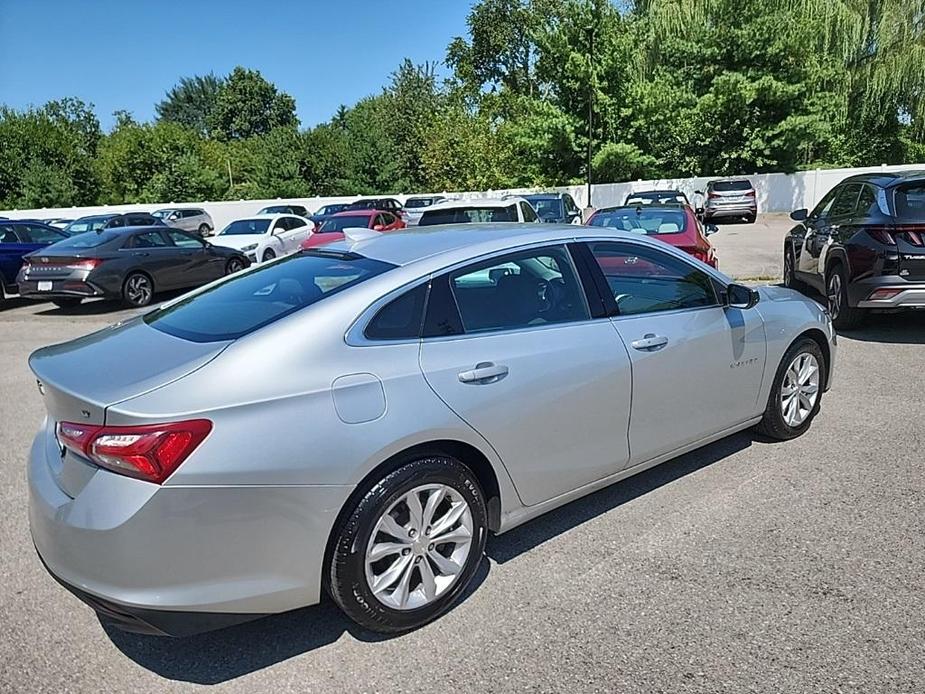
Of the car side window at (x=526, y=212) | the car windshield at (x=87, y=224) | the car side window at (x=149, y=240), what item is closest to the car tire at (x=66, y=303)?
the car side window at (x=149, y=240)

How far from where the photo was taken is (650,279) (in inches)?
160

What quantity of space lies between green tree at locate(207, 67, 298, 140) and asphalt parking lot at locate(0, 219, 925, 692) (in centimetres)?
8424

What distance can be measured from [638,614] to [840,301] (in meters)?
6.17

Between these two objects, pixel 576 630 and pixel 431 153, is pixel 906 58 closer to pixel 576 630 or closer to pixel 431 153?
pixel 431 153

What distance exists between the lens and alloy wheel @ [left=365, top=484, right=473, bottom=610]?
8.96 feet

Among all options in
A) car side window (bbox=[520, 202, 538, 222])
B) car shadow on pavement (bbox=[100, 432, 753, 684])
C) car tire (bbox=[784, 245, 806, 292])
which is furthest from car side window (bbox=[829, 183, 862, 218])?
car shadow on pavement (bbox=[100, 432, 753, 684])

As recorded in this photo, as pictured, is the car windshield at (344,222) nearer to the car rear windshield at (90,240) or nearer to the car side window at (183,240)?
the car side window at (183,240)

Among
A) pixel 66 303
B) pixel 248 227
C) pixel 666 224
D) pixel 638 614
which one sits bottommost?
pixel 638 614

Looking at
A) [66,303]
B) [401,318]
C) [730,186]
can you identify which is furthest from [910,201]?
[730,186]

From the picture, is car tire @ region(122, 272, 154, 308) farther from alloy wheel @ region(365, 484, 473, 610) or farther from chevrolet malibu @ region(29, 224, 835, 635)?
alloy wheel @ region(365, 484, 473, 610)

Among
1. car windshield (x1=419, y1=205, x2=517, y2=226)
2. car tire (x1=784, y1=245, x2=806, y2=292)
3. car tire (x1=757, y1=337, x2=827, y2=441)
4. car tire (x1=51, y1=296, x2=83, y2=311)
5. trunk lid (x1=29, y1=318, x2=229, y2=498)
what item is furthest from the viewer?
car tire (x1=51, y1=296, x2=83, y2=311)

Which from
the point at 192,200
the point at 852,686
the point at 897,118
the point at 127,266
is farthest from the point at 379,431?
the point at 192,200

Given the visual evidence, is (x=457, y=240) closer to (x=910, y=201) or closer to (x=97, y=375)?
(x=97, y=375)

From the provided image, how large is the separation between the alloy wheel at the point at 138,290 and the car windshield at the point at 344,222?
14.4 feet
